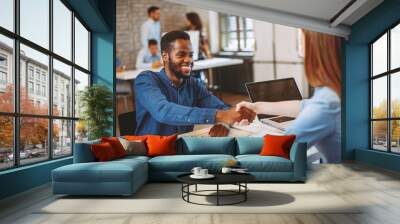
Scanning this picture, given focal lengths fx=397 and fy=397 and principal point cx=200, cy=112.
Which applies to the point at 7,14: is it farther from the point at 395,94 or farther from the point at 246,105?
the point at 395,94

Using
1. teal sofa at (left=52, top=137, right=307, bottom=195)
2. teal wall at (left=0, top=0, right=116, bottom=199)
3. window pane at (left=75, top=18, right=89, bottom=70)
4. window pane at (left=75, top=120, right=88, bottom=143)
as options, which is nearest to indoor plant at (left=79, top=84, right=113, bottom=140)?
window pane at (left=75, top=120, right=88, bottom=143)

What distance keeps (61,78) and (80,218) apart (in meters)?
3.75

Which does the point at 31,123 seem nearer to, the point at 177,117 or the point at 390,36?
the point at 177,117

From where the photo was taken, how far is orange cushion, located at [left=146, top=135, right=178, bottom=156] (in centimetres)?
692

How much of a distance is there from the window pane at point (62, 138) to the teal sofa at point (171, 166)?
1.01 meters

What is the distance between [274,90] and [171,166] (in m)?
3.87

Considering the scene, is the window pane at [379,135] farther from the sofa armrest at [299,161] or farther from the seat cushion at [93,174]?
the seat cushion at [93,174]

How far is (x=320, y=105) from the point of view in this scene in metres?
9.20

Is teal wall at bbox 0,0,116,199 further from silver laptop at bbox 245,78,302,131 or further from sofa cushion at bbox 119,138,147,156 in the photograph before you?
silver laptop at bbox 245,78,302,131

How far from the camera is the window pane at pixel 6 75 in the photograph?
498 cm

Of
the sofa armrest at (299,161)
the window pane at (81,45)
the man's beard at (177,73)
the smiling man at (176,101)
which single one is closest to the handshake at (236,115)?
the smiling man at (176,101)

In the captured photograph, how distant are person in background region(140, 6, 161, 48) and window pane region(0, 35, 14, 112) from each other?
4.18 metres

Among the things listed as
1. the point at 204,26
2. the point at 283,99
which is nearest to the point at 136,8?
the point at 204,26

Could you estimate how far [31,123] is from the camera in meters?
5.82
